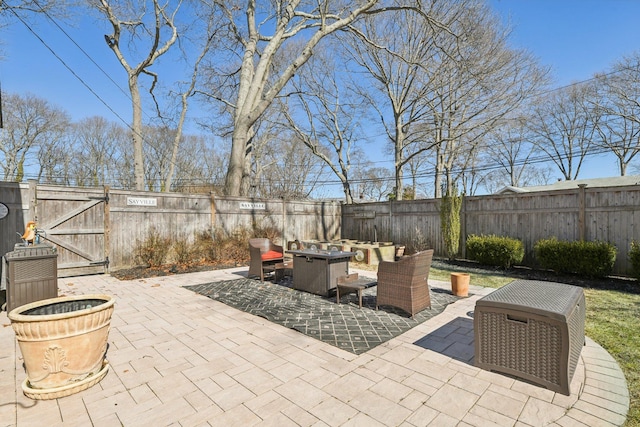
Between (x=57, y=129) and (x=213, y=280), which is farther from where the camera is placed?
(x=57, y=129)

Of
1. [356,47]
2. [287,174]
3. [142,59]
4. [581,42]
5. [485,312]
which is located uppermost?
[356,47]

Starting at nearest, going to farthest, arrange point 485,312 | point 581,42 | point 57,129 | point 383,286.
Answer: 1. point 485,312
2. point 383,286
3. point 581,42
4. point 57,129

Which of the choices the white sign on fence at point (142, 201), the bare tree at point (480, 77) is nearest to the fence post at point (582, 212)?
the bare tree at point (480, 77)

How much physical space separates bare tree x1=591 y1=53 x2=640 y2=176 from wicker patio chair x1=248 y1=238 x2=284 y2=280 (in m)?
16.8

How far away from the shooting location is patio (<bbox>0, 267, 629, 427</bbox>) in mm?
2033

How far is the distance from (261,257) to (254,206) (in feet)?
13.3

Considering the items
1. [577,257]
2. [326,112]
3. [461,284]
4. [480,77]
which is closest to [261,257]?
[461,284]

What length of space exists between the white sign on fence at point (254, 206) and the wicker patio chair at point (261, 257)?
3260 mm

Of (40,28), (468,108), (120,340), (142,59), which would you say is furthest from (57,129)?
(468,108)

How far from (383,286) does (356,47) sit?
1279cm

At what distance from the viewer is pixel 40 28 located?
8.34m

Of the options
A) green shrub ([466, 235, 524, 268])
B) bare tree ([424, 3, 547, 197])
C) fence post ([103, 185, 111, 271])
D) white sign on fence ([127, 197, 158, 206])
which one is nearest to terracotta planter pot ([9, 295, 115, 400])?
fence post ([103, 185, 111, 271])

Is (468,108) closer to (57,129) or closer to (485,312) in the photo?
(485,312)

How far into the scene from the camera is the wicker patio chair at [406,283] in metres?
3.94
